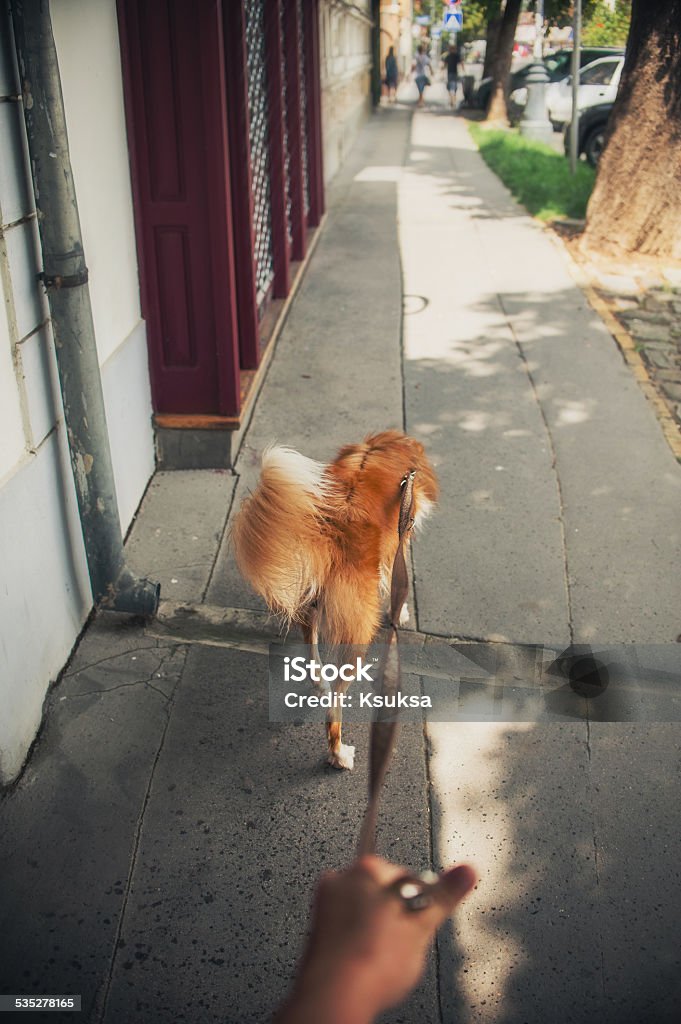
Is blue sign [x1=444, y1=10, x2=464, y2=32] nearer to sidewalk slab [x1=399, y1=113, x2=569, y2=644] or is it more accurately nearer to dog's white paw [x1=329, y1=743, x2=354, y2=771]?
sidewalk slab [x1=399, y1=113, x2=569, y2=644]

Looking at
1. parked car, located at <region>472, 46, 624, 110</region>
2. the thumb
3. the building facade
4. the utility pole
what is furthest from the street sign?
the thumb

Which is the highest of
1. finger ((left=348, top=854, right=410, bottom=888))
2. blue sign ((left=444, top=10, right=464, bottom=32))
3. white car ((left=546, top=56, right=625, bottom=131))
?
blue sign ((left=444, top=10, right=464, bottom=32))

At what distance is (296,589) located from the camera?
2.80 m

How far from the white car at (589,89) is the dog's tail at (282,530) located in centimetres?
1538

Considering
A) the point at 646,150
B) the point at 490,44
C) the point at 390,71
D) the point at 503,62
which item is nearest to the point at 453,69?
the point at 390,71

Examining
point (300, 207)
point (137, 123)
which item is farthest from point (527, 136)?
point (137, 123)

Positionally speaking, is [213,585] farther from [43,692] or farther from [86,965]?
[86,965]

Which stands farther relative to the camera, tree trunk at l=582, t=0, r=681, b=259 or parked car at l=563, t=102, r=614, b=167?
parked car at l=563, t=102, r=614, b=167

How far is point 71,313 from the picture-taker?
3.38 m

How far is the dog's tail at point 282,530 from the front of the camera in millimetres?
2703

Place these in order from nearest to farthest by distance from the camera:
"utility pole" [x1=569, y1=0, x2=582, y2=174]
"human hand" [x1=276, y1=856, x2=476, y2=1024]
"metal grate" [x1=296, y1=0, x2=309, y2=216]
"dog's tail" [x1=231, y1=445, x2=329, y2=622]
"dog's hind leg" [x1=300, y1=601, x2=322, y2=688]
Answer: "human hand" [x1=276, y1=856, x2=476, y2=1024] → "dog's tail" [x1=231, y1=445, x2=329, y2=622] → "dog's hind leg" [x1=300, y1=601, x2=322, y2=688] → "metal grate" [x1=296, y1=0, x2=309, y2=216] → "utility pole" [x1=569, y1=0, x2=582, y2=174]

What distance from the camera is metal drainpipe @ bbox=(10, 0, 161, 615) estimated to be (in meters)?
3.06

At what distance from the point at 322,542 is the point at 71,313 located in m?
1.41

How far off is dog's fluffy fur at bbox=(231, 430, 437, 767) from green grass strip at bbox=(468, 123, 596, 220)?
10.3m
